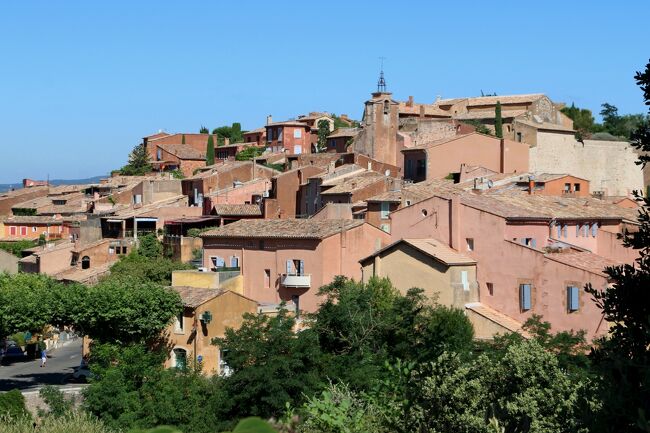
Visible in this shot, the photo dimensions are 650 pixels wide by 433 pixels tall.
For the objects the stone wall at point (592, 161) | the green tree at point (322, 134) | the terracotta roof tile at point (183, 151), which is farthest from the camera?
the terracotta roof tile at point (183, 151)

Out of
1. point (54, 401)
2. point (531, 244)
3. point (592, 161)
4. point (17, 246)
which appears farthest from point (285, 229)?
point (17, 246)

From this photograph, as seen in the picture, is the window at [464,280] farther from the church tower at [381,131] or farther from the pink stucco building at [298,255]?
the church tower at [381,131]

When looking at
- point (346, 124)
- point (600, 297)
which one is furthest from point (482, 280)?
point (346, 124)

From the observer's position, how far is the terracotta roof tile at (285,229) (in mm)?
39500

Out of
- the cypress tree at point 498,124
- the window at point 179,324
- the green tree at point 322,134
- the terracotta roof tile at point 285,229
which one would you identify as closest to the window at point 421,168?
the terracotta roof tile at point 285,229

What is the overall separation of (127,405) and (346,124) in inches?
2345

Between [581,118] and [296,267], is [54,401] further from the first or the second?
[581,118]

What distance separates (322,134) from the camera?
7831 cm

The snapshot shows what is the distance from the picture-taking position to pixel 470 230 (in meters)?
35.8

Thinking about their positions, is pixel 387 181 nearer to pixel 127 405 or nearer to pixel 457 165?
pixel 457 165

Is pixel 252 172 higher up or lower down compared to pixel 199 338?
higher up

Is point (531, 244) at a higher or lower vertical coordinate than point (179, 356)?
higher

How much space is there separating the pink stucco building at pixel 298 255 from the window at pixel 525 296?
738 cm

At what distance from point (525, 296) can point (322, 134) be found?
46.3 metres
